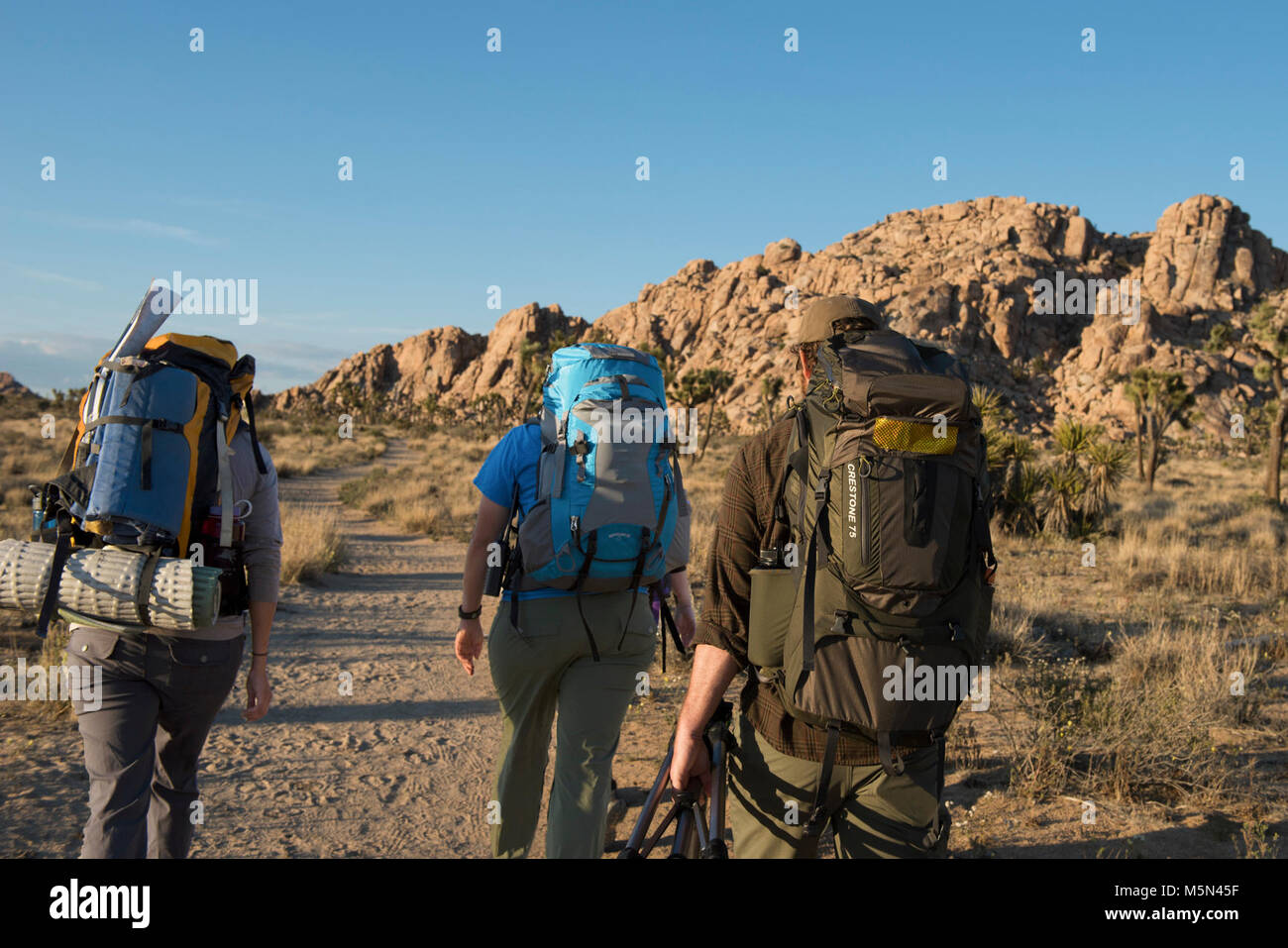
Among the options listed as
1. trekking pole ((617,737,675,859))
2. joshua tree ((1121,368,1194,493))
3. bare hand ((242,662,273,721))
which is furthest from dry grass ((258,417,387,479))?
joshua tree ((1121,368,1194,493))

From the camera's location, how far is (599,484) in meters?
2.88

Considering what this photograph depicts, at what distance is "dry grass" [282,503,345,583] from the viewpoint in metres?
10.1

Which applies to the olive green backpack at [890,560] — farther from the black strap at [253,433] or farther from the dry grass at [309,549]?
the dry grass at [309,549]

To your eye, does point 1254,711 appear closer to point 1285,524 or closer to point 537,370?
point 1285,524

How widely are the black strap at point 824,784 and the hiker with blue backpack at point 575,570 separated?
1.03m

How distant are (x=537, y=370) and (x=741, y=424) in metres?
32.1

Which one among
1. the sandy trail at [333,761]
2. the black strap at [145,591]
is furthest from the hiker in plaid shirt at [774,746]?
the sandy trail at [333,761]

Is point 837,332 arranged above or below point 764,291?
below

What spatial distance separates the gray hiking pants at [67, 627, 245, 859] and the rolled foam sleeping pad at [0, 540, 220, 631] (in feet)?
0.41

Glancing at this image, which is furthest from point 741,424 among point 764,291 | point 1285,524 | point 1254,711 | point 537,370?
point 1254,711

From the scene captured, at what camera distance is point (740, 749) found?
86.4 inches

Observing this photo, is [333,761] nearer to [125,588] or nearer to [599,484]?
[125,588]

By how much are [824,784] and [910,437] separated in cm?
86
